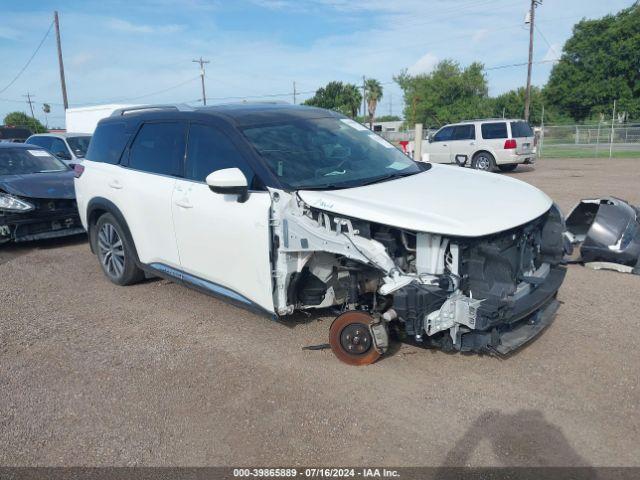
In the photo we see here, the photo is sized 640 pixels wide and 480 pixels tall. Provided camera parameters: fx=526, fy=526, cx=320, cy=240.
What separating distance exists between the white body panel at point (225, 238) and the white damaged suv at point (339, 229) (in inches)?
0.5

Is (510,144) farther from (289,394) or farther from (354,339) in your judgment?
(289,394)

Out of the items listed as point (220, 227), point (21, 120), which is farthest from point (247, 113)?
point (21, 120)

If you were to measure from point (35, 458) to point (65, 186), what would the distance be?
239 inches

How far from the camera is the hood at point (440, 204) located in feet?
10.8

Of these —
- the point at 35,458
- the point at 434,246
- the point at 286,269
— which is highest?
the point at 434,246

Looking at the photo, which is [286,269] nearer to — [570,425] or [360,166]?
[360,166]

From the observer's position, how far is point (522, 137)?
1900cm

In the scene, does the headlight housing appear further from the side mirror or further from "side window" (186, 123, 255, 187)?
the side mirror

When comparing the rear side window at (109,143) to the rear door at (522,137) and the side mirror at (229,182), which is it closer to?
the side mirror at (229,182)

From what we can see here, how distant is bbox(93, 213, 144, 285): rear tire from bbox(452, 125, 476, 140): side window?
16400 millimetres

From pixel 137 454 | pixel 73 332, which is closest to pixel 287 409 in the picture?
pixel 137 454

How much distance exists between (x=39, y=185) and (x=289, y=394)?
627cm

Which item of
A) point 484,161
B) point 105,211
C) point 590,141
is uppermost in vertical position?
point 105,211

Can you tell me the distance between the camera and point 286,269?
3.88 metres
